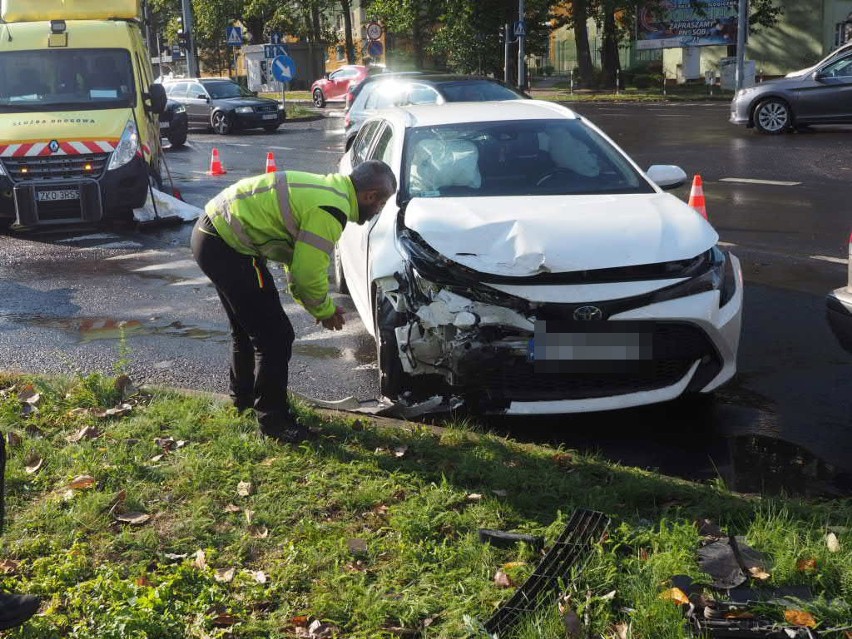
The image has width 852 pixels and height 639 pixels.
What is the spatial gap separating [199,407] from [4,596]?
2195 mm

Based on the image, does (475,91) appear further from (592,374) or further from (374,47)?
(374,47)

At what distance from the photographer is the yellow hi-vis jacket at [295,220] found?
453cm

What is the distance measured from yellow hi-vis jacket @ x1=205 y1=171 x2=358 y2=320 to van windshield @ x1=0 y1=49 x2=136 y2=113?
830 cm

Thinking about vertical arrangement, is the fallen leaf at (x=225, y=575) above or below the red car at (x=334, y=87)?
below

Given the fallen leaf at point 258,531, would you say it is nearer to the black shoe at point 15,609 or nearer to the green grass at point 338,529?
the green grass at point 338,529

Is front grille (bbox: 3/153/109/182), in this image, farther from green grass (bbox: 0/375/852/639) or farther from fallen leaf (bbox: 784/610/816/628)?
fallen leaf (bbox: 784/610/816/628)

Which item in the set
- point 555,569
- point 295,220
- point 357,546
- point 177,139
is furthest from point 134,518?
point 177,139

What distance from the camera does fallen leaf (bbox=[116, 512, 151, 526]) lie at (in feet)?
13.7

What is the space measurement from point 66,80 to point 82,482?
9.11m

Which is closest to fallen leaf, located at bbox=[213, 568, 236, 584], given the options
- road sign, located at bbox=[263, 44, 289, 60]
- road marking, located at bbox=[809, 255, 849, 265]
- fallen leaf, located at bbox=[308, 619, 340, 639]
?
fallen leaf, located at bbox=[308, 619, 340, 639]

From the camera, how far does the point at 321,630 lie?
11.1ft

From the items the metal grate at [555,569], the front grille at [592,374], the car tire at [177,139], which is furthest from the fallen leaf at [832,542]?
the car tire at [177,139]

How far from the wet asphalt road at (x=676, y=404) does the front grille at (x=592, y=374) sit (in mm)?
316

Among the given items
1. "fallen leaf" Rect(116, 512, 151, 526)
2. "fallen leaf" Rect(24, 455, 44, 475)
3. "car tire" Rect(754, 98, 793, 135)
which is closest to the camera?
"fallen leaf" Rect(116, 512, 151, 526)
